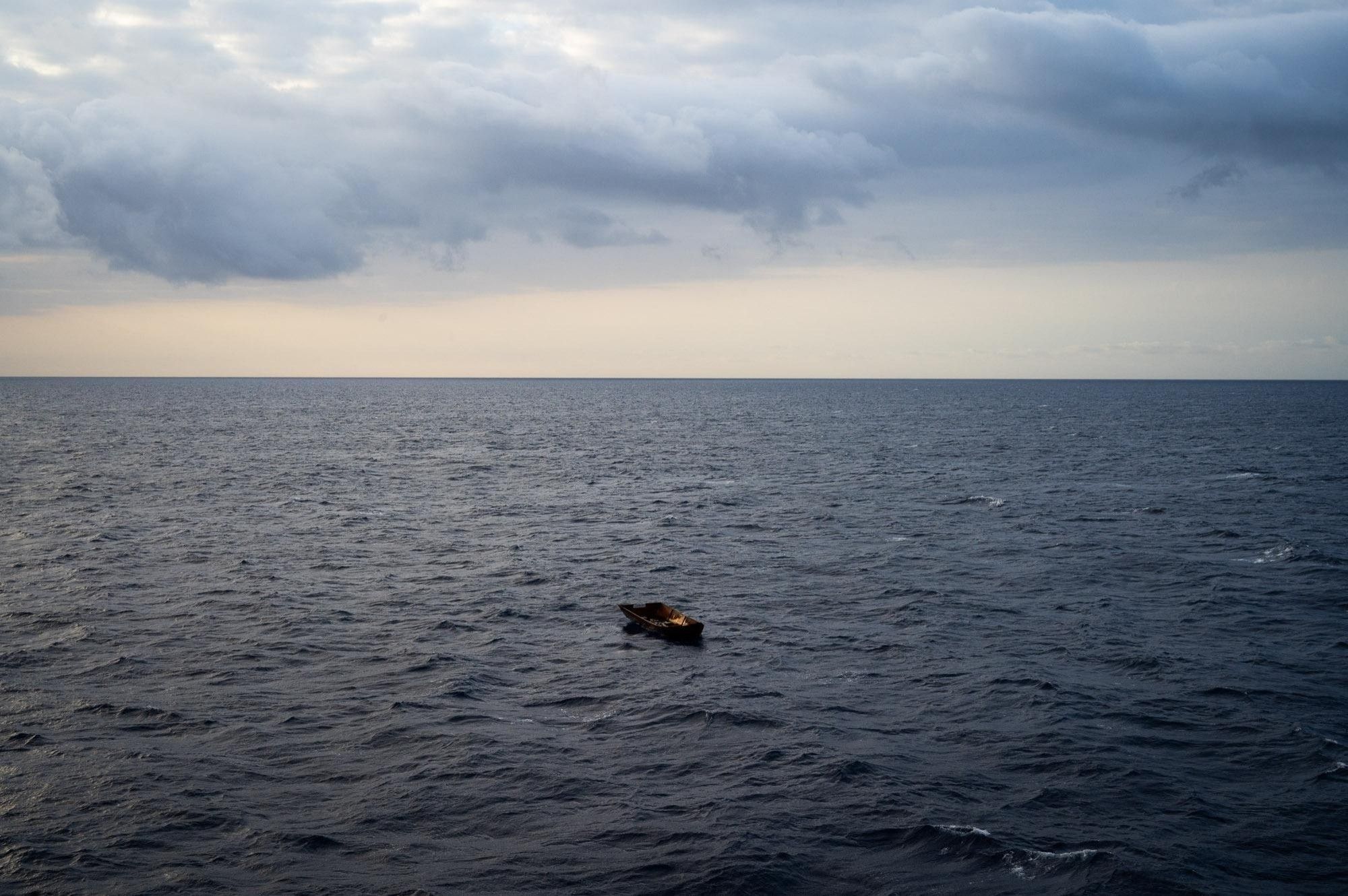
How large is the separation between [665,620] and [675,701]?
28.7ft

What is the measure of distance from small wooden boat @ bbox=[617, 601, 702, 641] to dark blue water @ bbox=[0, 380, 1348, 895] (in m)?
0.77

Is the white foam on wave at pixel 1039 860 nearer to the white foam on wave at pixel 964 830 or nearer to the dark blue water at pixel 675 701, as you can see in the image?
the dark blue water at pixel 675 701

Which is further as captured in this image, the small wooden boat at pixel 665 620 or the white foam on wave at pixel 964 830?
the small wooden boat at pixel 665 620

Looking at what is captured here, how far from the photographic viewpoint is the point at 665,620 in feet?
147

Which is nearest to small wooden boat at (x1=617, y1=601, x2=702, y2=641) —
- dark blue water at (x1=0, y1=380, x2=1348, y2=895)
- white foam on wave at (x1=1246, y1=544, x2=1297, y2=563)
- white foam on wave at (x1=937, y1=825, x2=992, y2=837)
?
dark blue water at (x1=0, y1=380, x2=1348, y2=895)

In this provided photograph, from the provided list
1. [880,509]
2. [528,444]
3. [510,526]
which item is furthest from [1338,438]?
[510,526]

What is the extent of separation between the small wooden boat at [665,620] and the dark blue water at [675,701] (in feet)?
2.52

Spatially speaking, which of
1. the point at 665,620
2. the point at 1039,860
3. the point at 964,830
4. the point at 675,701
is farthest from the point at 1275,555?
the point at 1039,860

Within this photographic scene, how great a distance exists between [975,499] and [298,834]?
71.2 m

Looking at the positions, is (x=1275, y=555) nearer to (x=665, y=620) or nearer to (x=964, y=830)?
(x=665, y=620)

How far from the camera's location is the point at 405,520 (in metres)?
77.0

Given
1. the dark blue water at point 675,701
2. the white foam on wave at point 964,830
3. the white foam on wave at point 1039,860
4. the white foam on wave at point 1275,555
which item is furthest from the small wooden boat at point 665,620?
the white foam on wave at point 1275,555

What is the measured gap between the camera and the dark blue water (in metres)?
25.1

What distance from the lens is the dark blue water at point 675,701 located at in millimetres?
25062
